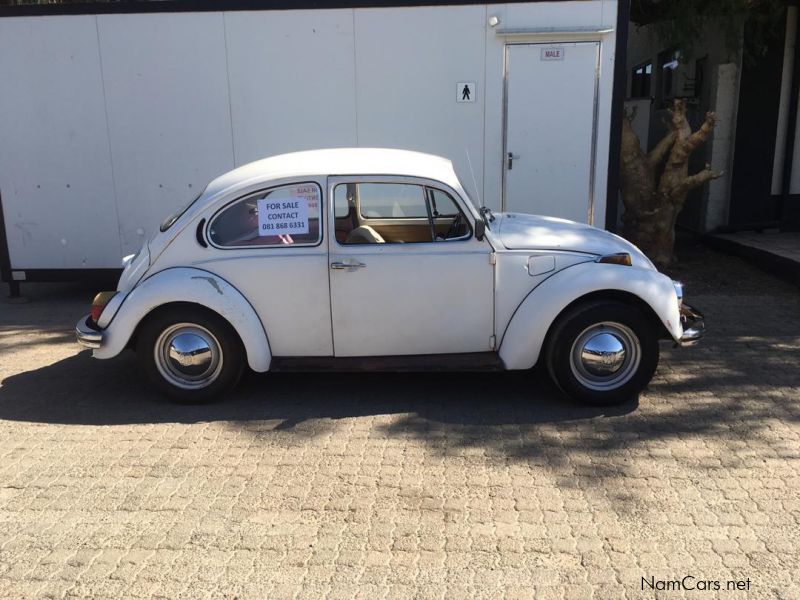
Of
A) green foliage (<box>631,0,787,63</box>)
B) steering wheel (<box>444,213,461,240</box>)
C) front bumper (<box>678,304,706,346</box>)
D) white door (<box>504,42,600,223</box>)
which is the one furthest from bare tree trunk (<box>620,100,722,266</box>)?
steering wheel (<box>444,213,461,240</box>)

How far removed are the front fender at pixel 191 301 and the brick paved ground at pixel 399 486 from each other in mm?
470

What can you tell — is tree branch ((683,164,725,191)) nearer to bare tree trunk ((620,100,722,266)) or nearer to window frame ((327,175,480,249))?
bare tree trunk ((620,100,722,266))

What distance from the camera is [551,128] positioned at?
24.8 ft

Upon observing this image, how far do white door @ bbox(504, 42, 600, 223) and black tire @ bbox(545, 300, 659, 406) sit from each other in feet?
10.7

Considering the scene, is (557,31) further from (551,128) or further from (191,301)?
(191,301)

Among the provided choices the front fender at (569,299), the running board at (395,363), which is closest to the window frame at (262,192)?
the running board at (395,363)

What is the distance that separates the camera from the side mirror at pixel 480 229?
180 inches

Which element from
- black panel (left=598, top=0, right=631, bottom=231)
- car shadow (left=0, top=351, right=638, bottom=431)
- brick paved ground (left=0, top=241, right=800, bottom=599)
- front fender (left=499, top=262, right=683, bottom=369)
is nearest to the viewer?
brick paved ground (left=0, top=241, right=800, bottom=599)

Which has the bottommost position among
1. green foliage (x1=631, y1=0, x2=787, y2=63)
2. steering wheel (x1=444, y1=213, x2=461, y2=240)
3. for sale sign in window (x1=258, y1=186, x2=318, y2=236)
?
steering wheel (x1=444, y1=213, x2=461, y2=240)

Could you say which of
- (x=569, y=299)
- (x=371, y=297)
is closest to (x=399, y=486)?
(x=371, y=297)

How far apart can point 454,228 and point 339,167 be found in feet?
2.92

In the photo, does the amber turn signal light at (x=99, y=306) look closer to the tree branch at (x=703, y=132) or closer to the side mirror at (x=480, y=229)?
the side mirror at (x=480, y=229)

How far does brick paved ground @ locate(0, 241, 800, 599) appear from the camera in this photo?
9.86 ft

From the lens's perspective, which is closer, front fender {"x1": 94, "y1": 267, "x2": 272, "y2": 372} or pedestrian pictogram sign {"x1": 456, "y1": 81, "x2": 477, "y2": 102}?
front fender {"x1": 94, "y1": 267, "x2": 272, "y2": 372}
